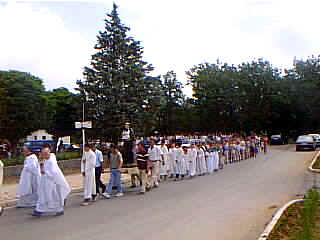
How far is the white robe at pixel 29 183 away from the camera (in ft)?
42.5

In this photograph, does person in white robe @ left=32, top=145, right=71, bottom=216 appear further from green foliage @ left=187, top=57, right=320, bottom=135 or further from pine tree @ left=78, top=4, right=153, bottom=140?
green foliage @ left=187, top=57, right=320, bottom=135

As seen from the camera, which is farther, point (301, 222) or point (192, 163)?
point (192, 163)

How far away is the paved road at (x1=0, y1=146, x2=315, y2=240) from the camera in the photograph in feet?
29.0

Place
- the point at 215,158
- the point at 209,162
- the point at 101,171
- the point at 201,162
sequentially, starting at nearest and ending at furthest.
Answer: the point at 101,171 < the point at 201,162 < the point at 209,162 < the point at 215,158

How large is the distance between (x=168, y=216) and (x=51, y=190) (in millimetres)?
3213

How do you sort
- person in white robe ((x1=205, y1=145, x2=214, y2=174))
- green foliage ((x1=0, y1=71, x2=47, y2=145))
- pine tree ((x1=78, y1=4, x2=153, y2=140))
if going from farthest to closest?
1. green foliage ((x1=0, y1=71, x2=47, y2=145))
2. pine tree ((x1=78, y1=4, x2=153, y2=140))
3. person in white robe ((x1=205, y1=145, x2=214, y2=174))

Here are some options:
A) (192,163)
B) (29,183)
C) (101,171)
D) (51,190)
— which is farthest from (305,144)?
(51,190)

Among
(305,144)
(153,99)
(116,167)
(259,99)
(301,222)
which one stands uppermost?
(259,99)

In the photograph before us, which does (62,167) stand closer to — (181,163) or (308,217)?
(181,163)

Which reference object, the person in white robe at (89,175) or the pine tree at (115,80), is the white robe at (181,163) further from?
the pine tree at (115,80)

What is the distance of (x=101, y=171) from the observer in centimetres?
1571

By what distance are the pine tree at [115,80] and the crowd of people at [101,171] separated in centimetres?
747

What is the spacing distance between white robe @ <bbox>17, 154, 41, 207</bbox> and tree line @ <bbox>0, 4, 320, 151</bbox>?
17148 mm

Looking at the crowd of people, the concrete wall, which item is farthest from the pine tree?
the crowd of people
